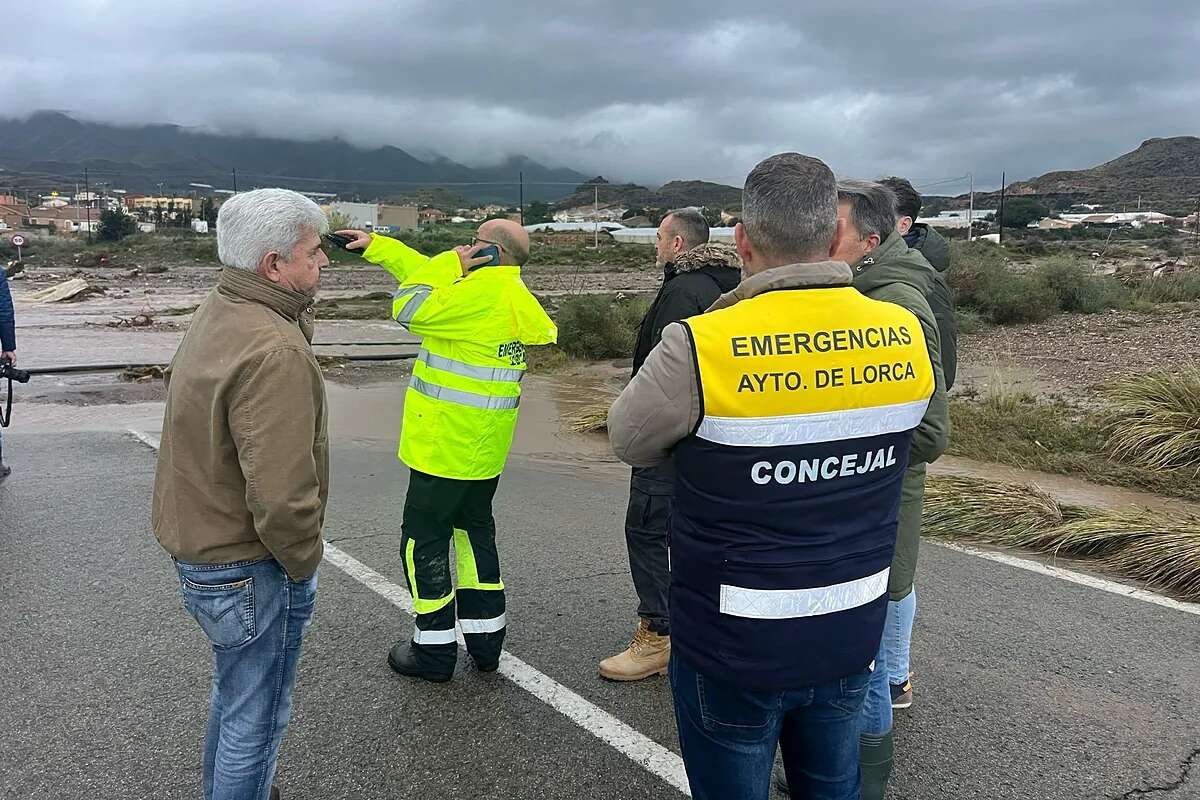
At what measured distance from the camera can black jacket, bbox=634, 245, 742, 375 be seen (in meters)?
3.73

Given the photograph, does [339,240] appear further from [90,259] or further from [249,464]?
[90,259]

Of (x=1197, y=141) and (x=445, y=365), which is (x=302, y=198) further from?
(x=1197, y=141)

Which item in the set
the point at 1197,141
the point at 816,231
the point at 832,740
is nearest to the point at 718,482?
the point at 816,231

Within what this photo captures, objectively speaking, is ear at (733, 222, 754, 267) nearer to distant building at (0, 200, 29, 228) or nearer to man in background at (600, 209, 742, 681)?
man in background at (600, 209, 742, 681)

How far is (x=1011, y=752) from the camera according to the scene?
134 inches

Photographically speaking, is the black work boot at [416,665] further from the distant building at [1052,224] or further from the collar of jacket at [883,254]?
the distant building at [1052,224]

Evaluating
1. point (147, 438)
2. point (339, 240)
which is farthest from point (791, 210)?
point (147, 438)

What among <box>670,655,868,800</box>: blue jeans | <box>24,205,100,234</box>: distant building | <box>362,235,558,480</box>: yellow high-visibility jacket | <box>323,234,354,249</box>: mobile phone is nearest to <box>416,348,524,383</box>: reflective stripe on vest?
<box>362,235,558,480</box>: yellow high-visibility jacket

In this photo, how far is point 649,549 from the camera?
3994 millimetres

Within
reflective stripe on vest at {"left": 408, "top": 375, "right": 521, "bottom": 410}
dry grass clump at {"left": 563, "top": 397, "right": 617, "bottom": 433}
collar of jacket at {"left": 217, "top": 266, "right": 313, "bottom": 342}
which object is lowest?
dry grass clump at {"left": 563, "top": 397, "right": 617, "bottom": 433}

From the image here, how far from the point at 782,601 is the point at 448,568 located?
2179mm

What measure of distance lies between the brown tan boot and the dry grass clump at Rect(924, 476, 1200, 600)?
3.09 m

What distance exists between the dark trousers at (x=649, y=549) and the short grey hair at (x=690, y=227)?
1109mm

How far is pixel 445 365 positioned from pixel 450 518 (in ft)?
2.27
